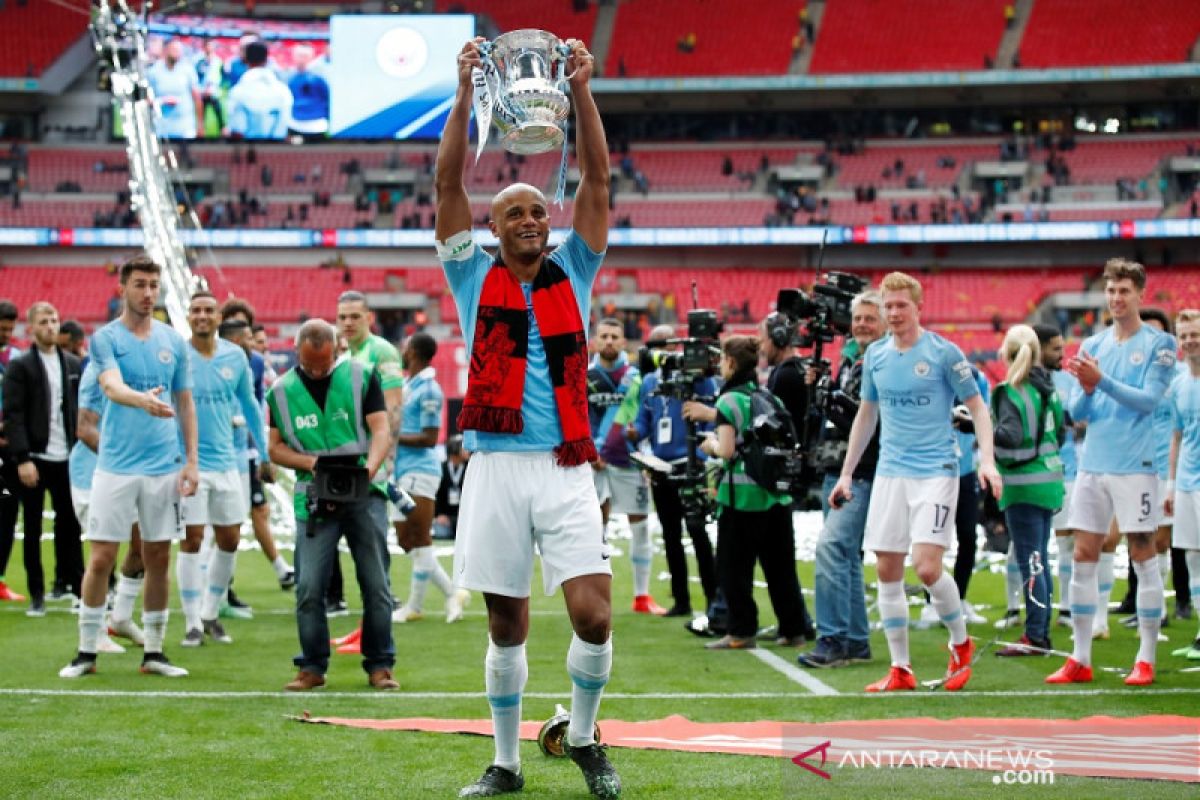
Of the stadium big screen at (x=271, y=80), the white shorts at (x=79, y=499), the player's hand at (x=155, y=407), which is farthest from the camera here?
the stadium big screen at (x=271, y=80)

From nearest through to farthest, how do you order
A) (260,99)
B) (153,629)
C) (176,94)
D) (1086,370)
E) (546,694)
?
(1086,370), (546,694), (153,629), (176,94), (260,99)

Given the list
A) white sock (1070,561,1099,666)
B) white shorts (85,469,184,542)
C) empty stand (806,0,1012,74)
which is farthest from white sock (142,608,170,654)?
empty stand (806,0,1012,74)

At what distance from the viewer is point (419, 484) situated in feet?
36.2

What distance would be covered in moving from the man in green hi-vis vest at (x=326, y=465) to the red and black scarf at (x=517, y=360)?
2.83 metres

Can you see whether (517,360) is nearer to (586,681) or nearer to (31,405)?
(586,681)

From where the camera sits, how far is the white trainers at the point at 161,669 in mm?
8352

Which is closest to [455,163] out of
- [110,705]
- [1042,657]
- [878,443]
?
[110,705]

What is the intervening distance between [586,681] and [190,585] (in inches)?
203

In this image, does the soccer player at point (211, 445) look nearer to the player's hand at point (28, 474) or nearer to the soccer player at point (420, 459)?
the soccer player at point (420, 459)

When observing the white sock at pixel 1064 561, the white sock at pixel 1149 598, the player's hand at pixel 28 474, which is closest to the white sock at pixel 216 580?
the player's hand at pixel 28 474

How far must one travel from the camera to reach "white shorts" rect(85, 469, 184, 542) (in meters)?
8.21

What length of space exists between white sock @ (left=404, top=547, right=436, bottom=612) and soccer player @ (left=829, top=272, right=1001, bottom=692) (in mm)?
4011

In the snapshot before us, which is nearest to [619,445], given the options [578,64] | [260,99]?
[578,64]

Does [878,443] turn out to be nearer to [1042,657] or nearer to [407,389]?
[1042,657]
